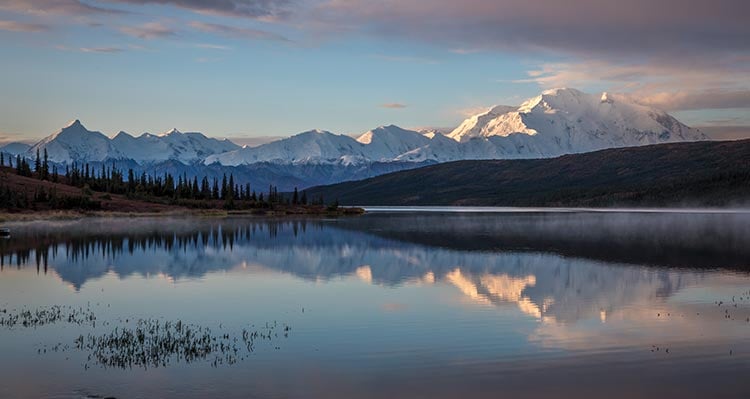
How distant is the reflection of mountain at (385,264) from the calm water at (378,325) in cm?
30

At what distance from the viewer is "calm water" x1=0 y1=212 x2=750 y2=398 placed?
26875 mm

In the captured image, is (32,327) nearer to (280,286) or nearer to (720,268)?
(280,286)

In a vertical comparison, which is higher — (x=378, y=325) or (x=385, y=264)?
(x=385, y=264)

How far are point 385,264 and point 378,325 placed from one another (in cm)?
3379

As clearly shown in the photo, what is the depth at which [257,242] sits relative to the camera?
103m

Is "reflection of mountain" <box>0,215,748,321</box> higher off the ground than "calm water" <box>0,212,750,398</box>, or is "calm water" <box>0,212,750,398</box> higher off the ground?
"reflection of mountain" <box>0,215,748,321</box>

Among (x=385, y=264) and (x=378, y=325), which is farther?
(x=385, y=264)

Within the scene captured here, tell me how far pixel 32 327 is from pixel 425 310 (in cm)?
2009

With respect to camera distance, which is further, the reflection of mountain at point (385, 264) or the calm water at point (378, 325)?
the reflection of mountain at point (385, 264)

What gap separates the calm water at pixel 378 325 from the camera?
26875mm

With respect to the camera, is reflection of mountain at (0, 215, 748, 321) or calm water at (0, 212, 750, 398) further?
reflection of mountain at (0, 215, 748, 321)

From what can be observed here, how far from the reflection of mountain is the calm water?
11.8 inches

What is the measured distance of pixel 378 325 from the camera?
38.3 meters

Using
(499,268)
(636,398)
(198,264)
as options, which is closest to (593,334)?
(636,398)
